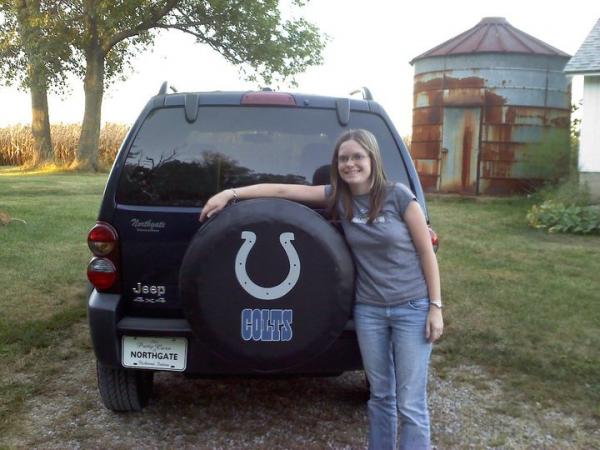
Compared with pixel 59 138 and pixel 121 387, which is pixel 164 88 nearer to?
pixel 121 387

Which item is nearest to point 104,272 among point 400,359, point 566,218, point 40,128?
point 400,359

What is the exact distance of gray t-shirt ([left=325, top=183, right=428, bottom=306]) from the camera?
302 cm

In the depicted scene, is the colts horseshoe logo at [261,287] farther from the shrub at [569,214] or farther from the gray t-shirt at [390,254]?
the shrub at [569,214]

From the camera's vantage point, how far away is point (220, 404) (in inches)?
172

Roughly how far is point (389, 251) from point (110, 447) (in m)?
1.92

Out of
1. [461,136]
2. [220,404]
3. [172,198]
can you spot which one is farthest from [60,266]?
[461,136]

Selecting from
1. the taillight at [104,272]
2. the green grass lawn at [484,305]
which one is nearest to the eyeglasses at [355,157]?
the taillight at [104,272]

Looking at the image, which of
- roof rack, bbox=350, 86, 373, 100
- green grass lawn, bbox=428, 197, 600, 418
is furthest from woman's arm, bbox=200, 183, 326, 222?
green grass lawn, bbox=428, 197, 600, 418

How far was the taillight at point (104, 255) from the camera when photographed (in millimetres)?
3572

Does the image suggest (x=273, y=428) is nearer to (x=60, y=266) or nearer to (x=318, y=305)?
(x=318, y=305)

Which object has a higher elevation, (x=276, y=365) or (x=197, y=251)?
(x=197, y=251)

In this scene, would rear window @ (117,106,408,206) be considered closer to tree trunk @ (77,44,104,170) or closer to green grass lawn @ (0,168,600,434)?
green grass lawn @ (0,168,600,434)

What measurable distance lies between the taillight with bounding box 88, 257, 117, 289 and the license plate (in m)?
0.30

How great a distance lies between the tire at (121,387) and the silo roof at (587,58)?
13.0 metres
